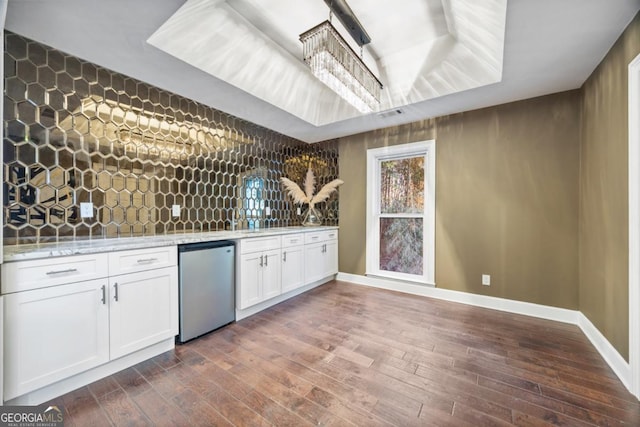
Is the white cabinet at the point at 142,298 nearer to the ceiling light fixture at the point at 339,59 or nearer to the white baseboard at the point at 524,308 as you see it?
the ceiling light fixture at the point at 339,59

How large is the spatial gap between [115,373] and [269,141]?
308cm

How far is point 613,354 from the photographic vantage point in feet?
6.27

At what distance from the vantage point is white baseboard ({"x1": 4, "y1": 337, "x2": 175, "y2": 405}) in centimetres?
155

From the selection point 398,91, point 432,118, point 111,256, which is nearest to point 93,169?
point 111,256

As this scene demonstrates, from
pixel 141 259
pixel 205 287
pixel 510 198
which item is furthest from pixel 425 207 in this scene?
pixel 141 259

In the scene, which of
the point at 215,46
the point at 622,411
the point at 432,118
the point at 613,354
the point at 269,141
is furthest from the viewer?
the point at 269,141

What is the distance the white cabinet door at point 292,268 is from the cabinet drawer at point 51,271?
181 cm

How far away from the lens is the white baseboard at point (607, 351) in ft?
5.69

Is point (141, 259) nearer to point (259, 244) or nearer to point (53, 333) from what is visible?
point (53, 333)

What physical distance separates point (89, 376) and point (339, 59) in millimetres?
2944

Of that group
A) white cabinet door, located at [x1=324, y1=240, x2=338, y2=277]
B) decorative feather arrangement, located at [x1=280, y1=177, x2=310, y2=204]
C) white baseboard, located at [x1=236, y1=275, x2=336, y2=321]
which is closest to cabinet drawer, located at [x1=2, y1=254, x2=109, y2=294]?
white baseboard, located at [x1=236, y1=275, x2=336, y2=321]

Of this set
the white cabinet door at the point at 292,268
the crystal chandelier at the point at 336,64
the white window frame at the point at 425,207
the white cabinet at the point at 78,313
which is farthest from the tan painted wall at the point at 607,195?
the white cabinet at the point at 78,313

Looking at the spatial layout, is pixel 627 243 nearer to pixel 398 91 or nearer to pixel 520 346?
pixel 520 346

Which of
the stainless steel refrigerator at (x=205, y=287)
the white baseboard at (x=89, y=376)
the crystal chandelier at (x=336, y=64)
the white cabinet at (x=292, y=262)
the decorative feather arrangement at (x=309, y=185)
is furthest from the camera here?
the decorative feather arrangement at (x=309, y=185)
